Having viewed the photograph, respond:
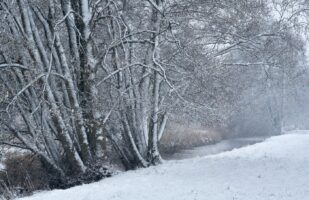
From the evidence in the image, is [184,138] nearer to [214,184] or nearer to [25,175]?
[25,175]

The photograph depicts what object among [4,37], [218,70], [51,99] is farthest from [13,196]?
[218,70]

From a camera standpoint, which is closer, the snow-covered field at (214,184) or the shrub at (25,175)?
the snow-covered field at (214,184)

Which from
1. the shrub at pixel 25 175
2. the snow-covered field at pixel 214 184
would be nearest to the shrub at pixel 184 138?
the shrub at pixel 25 175

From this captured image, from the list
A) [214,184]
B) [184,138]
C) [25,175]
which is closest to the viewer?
[214,184]

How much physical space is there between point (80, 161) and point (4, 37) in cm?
519

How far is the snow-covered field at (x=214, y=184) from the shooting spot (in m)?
9.72

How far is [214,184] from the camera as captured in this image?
36.3 ft

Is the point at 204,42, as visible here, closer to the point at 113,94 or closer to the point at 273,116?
the point at 113,94

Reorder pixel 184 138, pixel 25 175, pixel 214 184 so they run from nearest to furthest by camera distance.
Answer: pixel 214 184
pixel 25 175
pixel 184 138

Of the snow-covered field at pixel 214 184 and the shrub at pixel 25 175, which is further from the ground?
the snow-covered field at pixel 214 184

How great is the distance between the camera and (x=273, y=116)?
143 feet

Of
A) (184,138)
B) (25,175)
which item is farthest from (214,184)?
(184,138)

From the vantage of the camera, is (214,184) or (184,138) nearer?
(214,184)

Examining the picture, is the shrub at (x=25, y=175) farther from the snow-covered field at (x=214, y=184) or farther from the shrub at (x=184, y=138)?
the shrub at (x=184, y=138)
